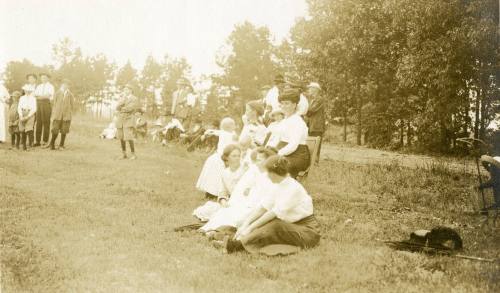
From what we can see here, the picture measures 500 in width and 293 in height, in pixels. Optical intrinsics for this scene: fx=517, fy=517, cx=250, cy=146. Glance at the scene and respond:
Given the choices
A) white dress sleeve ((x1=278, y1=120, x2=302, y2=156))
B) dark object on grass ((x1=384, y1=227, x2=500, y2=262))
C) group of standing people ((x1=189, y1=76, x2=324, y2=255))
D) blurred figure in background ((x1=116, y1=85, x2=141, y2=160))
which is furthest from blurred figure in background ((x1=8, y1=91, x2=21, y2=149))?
dark object on grass ((x1=384, y1=227, x2=500, y2=262))

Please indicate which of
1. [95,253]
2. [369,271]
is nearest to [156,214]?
[95,253]

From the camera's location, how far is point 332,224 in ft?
23.2

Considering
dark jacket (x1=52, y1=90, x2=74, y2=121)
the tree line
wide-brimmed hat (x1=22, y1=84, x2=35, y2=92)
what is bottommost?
dark jacket (x1=52, y1=90, x2=74, y2=121)

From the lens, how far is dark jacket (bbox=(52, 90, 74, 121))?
47.6ft

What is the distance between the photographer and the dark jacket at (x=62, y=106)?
14.5 metres

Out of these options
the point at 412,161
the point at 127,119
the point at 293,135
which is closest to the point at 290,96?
the point at 293,135

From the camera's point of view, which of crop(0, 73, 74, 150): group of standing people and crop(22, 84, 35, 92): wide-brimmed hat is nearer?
crop(0, 73, 74, 150): group of standing people

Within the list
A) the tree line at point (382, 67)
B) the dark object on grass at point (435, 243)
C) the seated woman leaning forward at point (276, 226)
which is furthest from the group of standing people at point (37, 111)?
the dark object on grass at point (435, 243)

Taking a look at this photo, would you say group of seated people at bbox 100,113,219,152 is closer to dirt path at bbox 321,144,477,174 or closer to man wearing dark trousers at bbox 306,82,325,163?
dirt path at bbox 321,144,477,174

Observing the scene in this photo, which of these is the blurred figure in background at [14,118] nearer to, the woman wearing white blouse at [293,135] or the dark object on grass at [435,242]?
the woman wearing white blouse at [293,135]

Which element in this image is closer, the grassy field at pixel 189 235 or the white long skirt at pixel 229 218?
the grassy field at pixel 189 235

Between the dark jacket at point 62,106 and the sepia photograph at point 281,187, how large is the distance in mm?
43

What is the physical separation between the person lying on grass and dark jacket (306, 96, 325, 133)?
503 cm

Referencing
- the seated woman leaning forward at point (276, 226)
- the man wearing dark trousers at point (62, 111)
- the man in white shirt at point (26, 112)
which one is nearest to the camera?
the seated woman leaning forward at point (276, 226)
